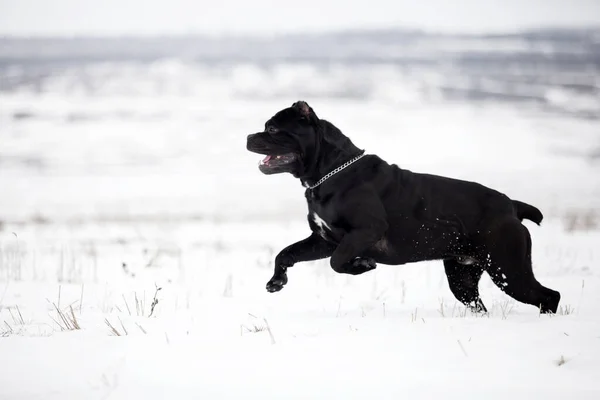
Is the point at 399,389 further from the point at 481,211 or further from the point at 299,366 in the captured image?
the point at 481,211

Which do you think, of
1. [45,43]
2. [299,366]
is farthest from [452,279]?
[45,43]

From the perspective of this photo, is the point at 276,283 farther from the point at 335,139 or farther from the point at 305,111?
the point at 305,111

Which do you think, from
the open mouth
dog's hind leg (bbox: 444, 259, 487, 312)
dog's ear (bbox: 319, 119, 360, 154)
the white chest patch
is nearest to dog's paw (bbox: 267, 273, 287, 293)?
the white chest patch

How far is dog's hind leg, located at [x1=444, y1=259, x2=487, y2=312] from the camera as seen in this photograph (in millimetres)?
6484

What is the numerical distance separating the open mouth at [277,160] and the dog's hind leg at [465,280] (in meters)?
1.64

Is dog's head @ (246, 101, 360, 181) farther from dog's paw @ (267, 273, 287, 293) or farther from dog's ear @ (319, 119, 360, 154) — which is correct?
dog's paw @ (267, 273, 287, 293)

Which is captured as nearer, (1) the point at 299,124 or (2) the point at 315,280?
(1) the point at 299,124

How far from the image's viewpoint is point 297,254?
6145mm

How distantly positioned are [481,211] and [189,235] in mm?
7617

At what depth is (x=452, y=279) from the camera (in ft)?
21.6

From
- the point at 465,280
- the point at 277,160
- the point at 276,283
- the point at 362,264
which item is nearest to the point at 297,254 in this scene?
the point at 276,283

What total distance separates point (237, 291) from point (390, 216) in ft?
8.95

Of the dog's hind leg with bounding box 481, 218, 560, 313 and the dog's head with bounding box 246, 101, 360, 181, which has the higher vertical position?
the dog's head with bounding box 246, 101, 360, 181

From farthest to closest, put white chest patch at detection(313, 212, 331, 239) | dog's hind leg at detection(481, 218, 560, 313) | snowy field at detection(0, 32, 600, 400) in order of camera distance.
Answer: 1. white chest patch at detection(313, 212, 331, 239)
2. dog's hind leg at detection(481, 218, 560, 313)
3. snowy field at detection(0, 32, 600, 400)
